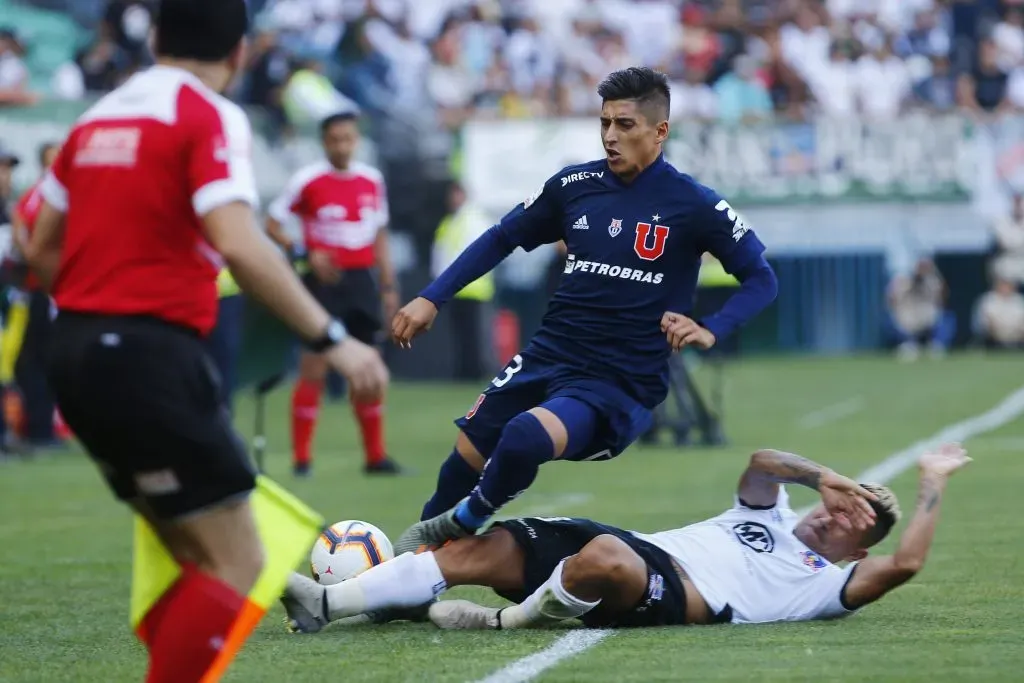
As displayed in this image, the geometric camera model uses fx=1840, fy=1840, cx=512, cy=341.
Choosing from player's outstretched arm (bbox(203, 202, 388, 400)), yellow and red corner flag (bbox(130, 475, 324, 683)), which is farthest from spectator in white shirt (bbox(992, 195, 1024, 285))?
player's outstretched arm (bbox(203, 202, 388, 400))

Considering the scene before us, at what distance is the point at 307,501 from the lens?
11.7 m

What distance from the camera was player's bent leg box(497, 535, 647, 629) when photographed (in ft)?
20.9

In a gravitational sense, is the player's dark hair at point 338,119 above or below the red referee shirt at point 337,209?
above

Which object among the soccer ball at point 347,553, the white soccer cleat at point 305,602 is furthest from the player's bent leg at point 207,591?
the soccer ball at point 347,553

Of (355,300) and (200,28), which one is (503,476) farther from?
(355,300)

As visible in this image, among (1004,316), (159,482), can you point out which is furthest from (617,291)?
(1004,316)

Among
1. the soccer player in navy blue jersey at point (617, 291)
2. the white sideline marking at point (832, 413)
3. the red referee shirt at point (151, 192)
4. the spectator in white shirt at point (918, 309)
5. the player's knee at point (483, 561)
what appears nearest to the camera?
the red referee shirt at point (151, 192)

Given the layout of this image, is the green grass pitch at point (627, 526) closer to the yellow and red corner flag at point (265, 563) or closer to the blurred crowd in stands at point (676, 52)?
the yellow and red corner flag at point (265, 563)

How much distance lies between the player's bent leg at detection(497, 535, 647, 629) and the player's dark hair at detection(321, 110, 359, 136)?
7.52 metres

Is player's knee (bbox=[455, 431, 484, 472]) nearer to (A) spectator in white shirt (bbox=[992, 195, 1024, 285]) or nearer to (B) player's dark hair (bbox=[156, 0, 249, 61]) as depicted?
(B) player's dark hair (bbox=[156, 0, 249, 61])

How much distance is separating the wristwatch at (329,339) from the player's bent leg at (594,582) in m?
2.02

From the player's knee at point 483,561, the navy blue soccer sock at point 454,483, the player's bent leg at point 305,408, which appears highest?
the navy blue soccer sock at point 454,483

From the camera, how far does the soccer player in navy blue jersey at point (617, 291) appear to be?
7133mm

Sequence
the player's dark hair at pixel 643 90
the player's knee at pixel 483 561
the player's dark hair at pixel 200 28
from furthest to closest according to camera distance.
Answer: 1. the player's dark hair at pixel 643 90
2. the player's knee at pixel 483 561
3. the player's dark hair at pixel 200 28
